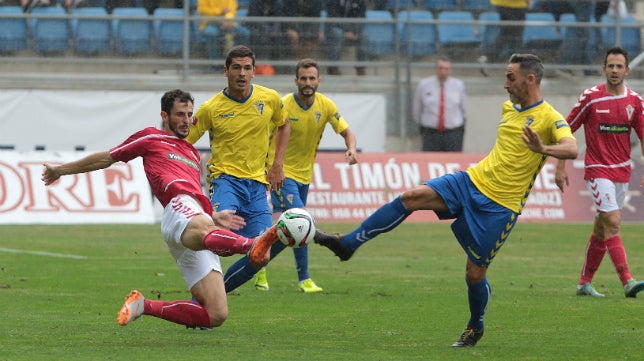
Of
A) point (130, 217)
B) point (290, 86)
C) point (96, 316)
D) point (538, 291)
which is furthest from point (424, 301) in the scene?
point (290, 86)

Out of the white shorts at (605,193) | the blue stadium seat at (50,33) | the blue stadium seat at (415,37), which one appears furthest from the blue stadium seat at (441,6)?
the white shorts at (605,193)

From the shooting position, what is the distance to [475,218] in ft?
31.0

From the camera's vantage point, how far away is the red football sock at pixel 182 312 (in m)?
9.35

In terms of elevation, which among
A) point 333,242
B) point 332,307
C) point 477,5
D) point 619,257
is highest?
point 477,5

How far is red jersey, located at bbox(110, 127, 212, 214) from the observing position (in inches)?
373

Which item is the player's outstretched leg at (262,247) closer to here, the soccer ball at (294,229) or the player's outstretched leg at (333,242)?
the soccer ball at (294,229)

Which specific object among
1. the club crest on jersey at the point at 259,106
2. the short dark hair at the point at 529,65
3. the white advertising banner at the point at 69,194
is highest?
the short dark hair at the point at 529,65

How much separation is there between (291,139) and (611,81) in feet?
11.9

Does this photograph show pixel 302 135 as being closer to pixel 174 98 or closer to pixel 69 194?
pixel 174 98

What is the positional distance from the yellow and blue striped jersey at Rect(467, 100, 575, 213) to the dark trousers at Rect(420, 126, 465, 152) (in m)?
15.1

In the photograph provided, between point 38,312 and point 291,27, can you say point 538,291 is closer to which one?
point 38,312

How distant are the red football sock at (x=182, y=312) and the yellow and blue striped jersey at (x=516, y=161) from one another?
2.32 metres

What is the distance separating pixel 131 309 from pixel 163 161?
126 cm

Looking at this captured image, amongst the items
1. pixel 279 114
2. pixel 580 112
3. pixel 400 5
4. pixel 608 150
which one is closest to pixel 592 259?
pixel 608 150
